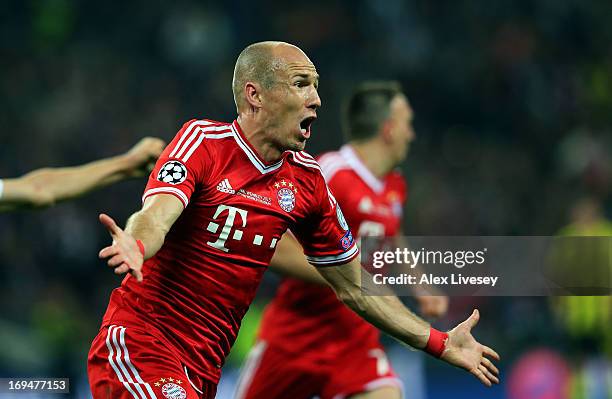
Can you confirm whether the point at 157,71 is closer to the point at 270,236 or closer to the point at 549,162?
the point at 549,162

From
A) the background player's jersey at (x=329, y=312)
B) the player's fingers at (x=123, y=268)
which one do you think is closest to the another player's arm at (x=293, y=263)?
the background player's jersey at (x=329, y=312)

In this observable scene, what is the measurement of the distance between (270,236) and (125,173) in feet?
3.58

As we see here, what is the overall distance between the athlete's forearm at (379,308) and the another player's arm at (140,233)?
106 cm

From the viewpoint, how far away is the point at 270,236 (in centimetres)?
450

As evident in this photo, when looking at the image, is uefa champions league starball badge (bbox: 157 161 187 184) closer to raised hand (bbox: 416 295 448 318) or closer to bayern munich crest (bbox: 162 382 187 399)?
bayern munich crest (bbox: 162 382 187 399)

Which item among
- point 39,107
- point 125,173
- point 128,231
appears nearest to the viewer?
point 128,231

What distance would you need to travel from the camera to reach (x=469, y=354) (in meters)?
4.62

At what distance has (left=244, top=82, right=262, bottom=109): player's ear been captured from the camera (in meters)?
4.42

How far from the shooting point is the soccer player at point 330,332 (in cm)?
640

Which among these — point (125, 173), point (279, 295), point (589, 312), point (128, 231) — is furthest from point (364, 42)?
point (128, 231)

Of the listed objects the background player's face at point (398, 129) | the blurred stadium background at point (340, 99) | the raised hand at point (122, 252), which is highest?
the blurred stadium background at point (340, 99)

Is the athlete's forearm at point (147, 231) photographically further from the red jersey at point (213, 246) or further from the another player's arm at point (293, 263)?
the another player's arm at point (293, 263)

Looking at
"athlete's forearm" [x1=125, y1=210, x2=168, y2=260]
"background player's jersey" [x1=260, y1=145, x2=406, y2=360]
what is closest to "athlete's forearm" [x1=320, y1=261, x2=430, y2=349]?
"athlete's forearm" [x1=125, y1=210, x2=168, y2=260]

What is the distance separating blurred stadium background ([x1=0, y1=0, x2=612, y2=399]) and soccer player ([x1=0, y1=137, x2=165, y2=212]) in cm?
597
